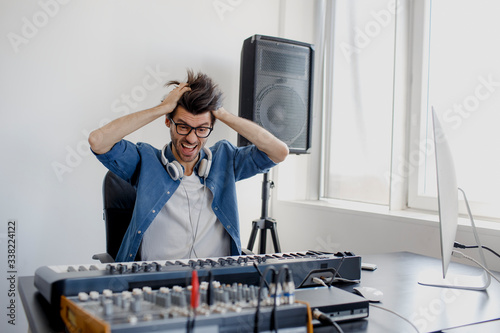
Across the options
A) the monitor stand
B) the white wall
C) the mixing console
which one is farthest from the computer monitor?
the white wall

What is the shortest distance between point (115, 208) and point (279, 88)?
1347mm

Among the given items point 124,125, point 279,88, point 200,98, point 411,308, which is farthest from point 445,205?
point 279,88

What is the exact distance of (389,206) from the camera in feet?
8.48

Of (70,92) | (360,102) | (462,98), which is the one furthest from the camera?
(360,102)

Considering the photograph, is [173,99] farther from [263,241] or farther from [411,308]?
[263,241]

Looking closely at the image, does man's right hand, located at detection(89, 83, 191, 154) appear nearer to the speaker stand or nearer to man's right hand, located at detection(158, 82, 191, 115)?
man's right hand, located at detection(158, 82, 191, 115)

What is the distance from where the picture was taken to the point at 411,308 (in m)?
1.09

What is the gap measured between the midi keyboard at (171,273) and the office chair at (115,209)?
739mm

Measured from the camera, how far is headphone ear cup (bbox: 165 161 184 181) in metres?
1.75

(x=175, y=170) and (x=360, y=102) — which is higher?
(x=360, y=102)

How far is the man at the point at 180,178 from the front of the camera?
1.72m

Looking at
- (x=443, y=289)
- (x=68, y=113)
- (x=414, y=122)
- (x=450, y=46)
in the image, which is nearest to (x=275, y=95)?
(x=414, y=122)

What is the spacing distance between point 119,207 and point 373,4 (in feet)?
7.09

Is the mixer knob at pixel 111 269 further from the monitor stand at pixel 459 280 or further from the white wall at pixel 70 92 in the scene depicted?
the white wall at pixel 70 92
